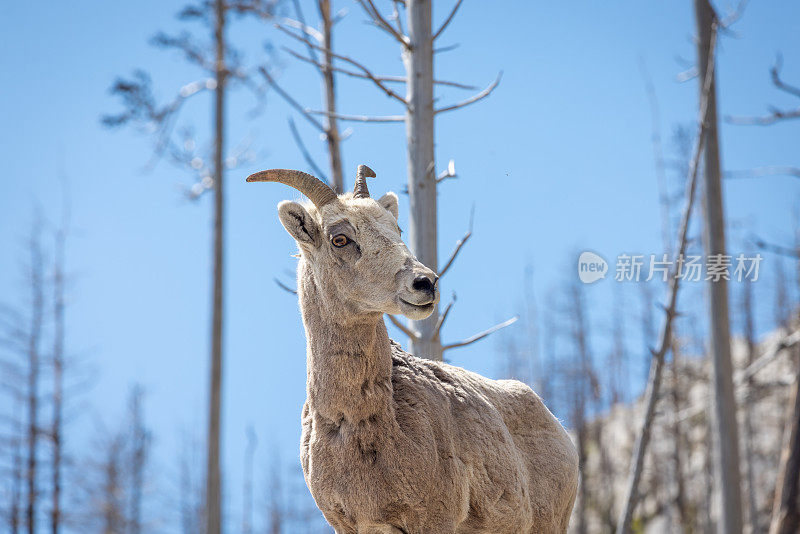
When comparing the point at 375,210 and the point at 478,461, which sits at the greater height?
the point at 375,210

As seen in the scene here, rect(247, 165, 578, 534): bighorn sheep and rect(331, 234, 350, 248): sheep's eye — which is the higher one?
rect(331, 234, 350, 248): sheep's eye

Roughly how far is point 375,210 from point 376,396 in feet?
2.77

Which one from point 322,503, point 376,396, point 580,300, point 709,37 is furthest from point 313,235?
point 580,300

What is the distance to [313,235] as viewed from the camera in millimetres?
3697

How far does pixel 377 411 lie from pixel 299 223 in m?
0.90

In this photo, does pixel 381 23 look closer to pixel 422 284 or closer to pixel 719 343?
pixel 422 284

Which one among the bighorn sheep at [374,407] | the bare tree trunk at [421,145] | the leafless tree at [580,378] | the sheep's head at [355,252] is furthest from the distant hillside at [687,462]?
the sheep's head at [355,252]

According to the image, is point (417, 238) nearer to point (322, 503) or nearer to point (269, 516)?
point (322, 503)

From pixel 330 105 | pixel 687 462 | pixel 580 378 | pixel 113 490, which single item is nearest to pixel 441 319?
pixel 330 105

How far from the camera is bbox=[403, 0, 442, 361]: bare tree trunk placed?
5.59 meters

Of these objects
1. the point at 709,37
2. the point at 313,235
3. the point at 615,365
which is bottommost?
the point at 615,365

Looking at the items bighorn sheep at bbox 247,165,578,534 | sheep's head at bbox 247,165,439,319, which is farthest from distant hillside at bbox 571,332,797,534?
sheep's head at bbox 247,165,439,319

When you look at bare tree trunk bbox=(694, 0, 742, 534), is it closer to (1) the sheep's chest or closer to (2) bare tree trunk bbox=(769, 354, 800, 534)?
(2) bare tree trunk bbox=(769, 354, 800, 534)

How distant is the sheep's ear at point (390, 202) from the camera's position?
13.5 ft
